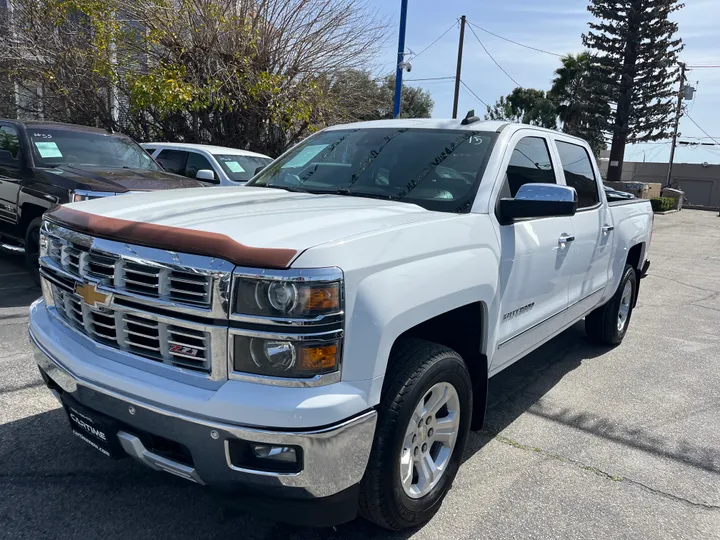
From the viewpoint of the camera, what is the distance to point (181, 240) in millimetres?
2188

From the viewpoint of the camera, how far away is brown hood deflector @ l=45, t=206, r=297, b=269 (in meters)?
2.07

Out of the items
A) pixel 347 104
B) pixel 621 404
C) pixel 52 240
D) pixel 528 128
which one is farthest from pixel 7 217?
pixel 347 104

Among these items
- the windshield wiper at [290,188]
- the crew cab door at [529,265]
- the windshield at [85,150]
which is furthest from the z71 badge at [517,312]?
the windshield at [85,150]

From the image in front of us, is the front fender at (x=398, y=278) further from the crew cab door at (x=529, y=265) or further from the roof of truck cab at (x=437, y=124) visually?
the roof of truck cab at (x=437, y=124)

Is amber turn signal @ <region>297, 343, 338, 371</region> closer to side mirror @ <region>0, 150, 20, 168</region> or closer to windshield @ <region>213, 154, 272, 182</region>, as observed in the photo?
side mirror @ <region>0, 150, 20, 168</region>

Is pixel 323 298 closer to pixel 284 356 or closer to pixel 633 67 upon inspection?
pixel 284 356

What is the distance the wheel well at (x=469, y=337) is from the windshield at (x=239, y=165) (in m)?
6.48

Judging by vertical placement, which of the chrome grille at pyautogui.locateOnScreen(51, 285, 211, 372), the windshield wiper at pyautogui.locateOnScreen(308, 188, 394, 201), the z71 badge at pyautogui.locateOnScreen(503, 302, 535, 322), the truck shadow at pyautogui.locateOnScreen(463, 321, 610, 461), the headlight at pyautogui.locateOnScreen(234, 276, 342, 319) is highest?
the windshield wiper at pyautogui.locateOnScreen(308, 188, 394, 201)

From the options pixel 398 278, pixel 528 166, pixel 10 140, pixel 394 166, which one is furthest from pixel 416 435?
pixel 10 140

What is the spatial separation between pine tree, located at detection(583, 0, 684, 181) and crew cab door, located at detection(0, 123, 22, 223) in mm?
32455

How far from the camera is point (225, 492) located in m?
2.20

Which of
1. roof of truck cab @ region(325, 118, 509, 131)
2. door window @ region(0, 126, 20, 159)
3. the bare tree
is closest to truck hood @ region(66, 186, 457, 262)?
roof of truck cab @ region(325, 118, 509, 131)

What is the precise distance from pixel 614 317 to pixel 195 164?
256 inches

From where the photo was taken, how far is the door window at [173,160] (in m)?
9.42
